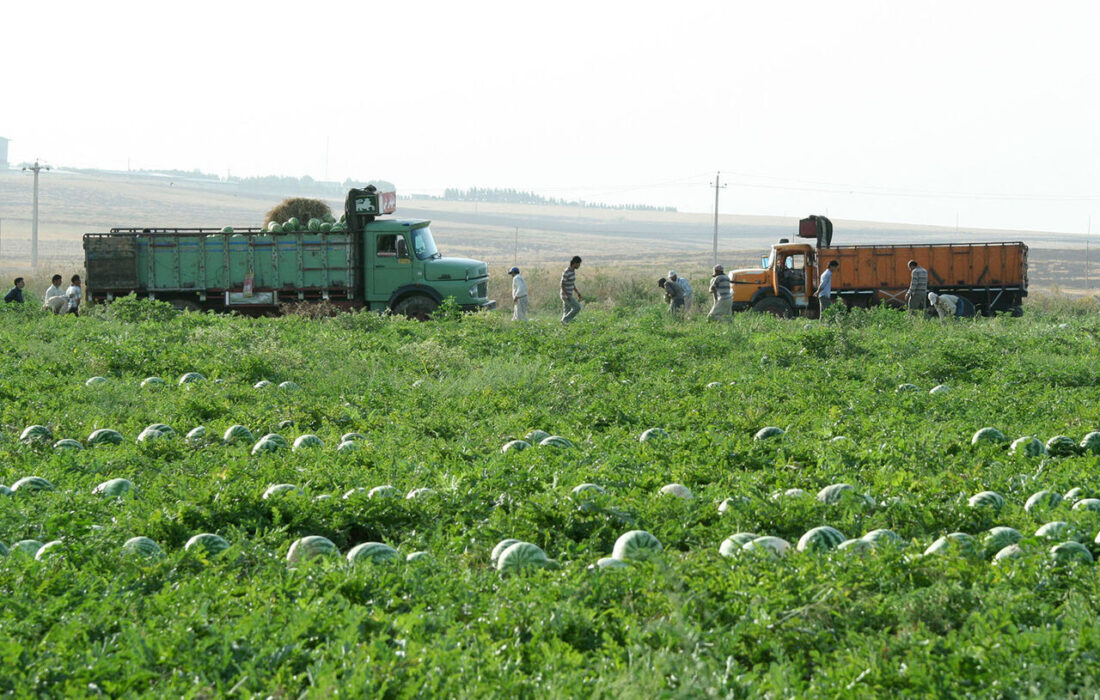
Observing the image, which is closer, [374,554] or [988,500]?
[374,554]

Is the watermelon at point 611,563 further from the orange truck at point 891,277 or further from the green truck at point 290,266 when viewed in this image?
the orange truck at point 891,277

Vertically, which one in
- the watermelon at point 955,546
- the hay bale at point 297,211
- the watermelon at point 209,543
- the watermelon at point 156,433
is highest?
the hay bale at point 297,211

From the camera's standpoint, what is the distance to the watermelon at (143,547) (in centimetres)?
534

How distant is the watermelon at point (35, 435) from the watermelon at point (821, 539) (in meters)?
6.01

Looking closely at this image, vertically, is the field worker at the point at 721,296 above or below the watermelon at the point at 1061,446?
above

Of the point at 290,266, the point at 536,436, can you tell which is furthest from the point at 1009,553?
the point at 290,266

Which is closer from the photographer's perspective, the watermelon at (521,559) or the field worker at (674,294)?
the watermelon at (521,559)

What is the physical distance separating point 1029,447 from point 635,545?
158 inches

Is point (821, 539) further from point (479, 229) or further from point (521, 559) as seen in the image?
point (479, 229)

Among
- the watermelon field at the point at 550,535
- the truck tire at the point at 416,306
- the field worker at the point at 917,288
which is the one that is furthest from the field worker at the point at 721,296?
the watermelon field at the point at 550,535

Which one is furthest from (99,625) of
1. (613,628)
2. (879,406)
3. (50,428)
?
(879,406)

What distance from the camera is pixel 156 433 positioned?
28.5ft

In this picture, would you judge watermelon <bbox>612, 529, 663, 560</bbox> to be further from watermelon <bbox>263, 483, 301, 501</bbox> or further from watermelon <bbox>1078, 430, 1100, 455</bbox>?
watermelon <bbox>1078, 430, 1100, 455</bbox>

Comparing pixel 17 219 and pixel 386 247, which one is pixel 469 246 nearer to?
pixel 17 219
